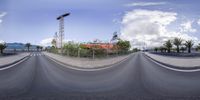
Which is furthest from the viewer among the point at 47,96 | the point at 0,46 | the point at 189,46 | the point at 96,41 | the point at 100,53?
the point at 0,46

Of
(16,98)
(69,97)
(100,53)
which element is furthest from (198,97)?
(100,53)

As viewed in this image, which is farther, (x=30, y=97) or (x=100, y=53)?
(x=100, y=53)

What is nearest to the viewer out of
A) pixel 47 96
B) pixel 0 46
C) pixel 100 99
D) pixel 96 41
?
pixel 100 99

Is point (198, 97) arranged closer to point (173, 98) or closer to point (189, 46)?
point (173, 98)

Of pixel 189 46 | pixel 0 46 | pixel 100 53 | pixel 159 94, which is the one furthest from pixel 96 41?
pixel 159 94

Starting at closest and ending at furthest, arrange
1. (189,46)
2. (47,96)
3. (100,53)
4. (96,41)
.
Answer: (47,96)
(100,53)
(189,46)
(96,41)

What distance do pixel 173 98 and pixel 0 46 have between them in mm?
89977

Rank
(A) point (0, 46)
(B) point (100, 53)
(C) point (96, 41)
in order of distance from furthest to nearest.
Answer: (A) point (0, 46) < (C) point (96, 41) < (B) point (100, 53)

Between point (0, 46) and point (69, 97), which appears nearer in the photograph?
point (69, 97)

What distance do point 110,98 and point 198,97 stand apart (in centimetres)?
246

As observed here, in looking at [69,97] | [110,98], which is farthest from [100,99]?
[69,97]

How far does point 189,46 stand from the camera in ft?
200

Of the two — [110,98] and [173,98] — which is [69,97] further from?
[173,98]

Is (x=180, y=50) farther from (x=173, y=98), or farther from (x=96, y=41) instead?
(x=173, y=98)
